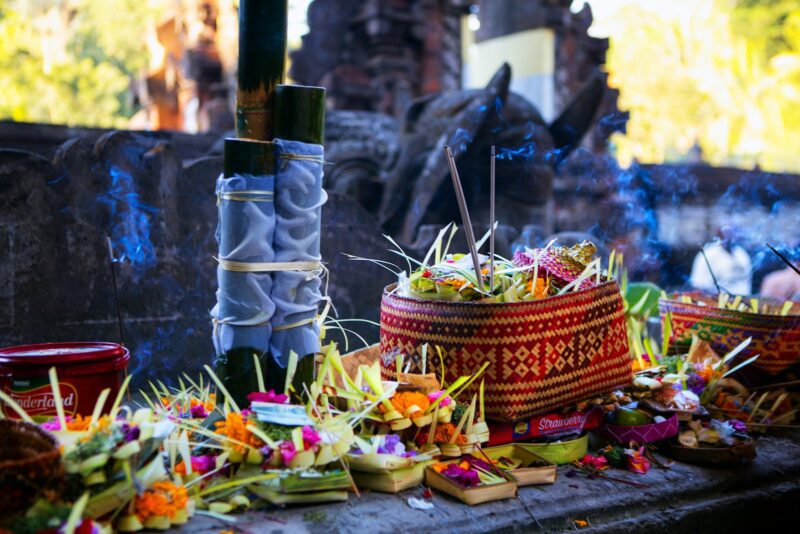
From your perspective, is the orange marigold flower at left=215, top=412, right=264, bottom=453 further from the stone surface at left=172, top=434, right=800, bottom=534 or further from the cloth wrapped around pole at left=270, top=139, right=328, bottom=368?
the cloth wrapped around pole at left=270, top=139, right=328, bottom=368

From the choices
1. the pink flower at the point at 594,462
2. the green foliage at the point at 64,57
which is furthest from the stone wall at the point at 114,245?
the green foliage at the point at 64,57

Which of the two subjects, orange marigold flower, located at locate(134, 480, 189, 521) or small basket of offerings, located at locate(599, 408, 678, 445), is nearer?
orange marigold flower, located at locate(134, 480, 189, 521)

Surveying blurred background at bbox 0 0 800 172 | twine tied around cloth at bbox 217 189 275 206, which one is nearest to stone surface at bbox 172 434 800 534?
twine tied around cloth at bbox 217 189 275 206

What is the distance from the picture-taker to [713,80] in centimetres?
3588

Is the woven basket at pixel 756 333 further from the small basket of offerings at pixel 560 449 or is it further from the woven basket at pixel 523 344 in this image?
the small basket of offerings at pixel 560 449

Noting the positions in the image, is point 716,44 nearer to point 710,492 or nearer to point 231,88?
point 231,88

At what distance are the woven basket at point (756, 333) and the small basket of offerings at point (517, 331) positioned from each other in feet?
4.02

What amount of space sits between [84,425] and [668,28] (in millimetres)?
44327

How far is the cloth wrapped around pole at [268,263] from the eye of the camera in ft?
9.51

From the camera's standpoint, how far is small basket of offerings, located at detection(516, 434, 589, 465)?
3158mm

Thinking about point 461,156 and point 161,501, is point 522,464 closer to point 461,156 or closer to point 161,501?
point 161,501

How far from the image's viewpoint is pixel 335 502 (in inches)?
102

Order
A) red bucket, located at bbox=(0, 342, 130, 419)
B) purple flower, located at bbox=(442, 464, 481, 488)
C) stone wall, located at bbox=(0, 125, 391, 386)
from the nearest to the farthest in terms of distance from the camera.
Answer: purple flower, located at bbox=(442, 464, 481, 488) → red bucket, located at bbox=(0, 342, 130, 419) → stone wall, located at bbox=(0, 125, 391, 386)

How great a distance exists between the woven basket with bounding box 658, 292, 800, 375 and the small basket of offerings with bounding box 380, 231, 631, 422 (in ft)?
4.02
